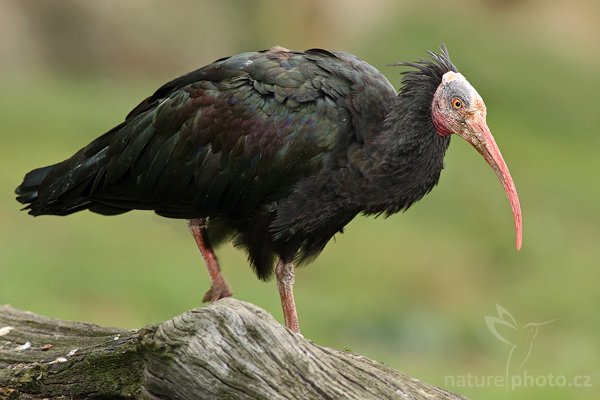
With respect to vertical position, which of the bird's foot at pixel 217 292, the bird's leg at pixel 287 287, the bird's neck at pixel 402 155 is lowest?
the bird's leg at pixel 287 287

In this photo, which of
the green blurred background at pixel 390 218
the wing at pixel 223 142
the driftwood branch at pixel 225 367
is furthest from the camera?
the green blurred background at pixel 390 218

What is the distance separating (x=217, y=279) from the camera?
860 cm

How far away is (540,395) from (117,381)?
6052mm

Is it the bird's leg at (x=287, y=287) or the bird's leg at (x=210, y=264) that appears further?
the bird's leg at (x=210, y=264)

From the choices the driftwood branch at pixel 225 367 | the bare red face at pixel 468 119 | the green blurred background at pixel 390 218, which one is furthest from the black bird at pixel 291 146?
the green blurred background at pixel 390 218

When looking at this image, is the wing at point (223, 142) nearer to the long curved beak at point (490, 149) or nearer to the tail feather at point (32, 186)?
the tail feather at point (32, 186)

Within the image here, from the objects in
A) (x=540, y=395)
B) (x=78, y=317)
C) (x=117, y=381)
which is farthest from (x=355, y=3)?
(x=117, y=381)

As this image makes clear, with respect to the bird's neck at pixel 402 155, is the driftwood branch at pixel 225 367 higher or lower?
lower

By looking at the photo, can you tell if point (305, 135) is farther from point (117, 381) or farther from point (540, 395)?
point (540, 395)

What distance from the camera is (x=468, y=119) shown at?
7.82m

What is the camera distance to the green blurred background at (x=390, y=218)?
48.1ft

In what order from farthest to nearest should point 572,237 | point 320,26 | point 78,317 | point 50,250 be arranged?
point 320,26 → point 572,237 → point 50,250 → point 78,317

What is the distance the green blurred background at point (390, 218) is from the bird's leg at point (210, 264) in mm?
3396

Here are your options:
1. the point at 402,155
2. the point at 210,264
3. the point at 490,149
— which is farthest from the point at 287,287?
the point at 490,149
